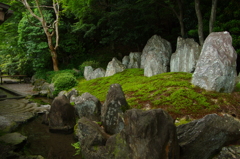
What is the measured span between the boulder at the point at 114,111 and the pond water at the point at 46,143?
3.93 ft

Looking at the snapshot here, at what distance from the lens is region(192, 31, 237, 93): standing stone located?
21.2ft

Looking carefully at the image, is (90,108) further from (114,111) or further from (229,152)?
(229,152)

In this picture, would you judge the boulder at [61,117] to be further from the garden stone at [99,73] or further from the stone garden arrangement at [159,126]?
the garden stone at [99,73]

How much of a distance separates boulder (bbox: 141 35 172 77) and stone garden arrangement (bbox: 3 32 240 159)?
1.43 meters

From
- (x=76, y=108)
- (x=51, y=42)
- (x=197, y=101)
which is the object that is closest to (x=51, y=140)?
(x=76, y=108)

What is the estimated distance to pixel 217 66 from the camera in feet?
21.4

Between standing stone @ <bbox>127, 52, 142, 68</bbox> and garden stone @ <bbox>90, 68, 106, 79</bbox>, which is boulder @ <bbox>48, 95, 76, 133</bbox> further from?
garden stone @ <bbox>90, 68, 106, 79</bbox>

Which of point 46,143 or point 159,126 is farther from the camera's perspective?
point 46,143

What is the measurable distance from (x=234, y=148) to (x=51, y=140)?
501 centimetres

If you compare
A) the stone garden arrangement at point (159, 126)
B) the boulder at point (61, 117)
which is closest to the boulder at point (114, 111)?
the stone garden arrangement at point (159, 126)

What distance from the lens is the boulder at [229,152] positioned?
12.3ft

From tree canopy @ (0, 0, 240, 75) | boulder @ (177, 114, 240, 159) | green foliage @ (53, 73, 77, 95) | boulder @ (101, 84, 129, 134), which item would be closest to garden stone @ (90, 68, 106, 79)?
green foliage @ (53, 73, 77, 95)

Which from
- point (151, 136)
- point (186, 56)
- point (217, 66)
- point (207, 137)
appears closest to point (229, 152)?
point (207, 137)

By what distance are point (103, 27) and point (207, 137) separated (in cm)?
1827
